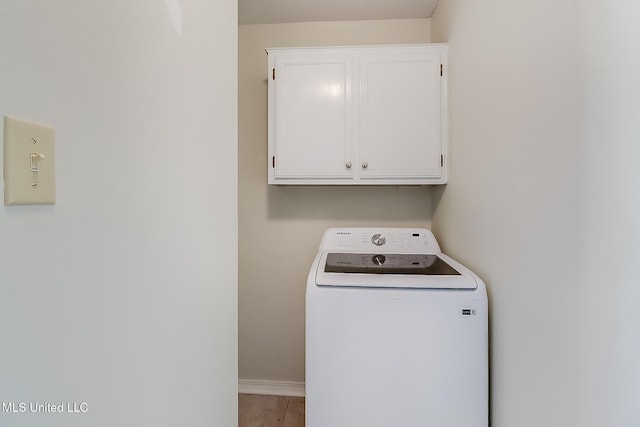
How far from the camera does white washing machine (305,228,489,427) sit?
1.15 meters

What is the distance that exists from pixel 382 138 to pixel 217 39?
1099 mm

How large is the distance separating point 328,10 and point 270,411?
263 centimetres

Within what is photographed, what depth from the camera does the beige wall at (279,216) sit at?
→ 210 centimetres

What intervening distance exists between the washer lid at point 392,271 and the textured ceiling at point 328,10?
158cm

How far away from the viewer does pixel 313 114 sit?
5.91 ft

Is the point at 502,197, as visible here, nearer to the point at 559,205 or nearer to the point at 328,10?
the point at 559,205

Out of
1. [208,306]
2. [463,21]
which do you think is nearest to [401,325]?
[208,306]

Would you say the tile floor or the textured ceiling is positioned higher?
the textured ceiling

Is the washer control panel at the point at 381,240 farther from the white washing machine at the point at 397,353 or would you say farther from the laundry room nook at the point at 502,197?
the white washing machine at the point at 397,353

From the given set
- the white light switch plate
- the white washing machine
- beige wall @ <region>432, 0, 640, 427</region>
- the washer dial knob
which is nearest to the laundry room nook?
beige wall @ <region>432, 0, 640, 427</region>

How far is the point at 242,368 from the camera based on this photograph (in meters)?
2.17

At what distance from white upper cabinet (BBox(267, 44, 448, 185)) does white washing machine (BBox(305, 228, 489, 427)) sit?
31.5 inches

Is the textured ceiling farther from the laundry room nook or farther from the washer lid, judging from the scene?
the washer lid

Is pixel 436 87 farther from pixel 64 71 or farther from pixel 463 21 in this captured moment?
pixel 64 71
